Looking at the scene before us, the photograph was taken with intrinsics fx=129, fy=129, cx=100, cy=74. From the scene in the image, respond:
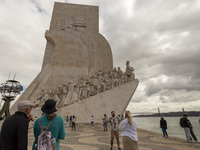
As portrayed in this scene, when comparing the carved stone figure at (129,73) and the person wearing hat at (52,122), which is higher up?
the carved stone figure at (129,73)

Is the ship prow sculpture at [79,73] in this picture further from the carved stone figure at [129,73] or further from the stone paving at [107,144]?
the stone paving at [107,144]

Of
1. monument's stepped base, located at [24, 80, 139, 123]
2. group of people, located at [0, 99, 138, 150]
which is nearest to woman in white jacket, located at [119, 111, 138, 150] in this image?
group of people, located at [0, 99, 138, 150]

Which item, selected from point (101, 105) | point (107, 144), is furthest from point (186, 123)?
point (101, 105)

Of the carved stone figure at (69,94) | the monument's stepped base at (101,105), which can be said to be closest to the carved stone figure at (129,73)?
the monument's stepped base at (101,105)

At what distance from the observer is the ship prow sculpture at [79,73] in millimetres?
9281

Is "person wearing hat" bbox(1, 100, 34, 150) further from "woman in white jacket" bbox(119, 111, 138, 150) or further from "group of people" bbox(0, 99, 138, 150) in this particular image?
"woman in white jacket" bbox(119, 111, 138, 150)

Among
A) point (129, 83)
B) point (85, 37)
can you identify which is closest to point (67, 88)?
point (129, 83)

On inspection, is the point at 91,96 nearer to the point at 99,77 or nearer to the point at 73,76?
the point at 99,77

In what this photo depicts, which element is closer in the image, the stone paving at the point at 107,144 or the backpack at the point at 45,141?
the backpack at the point at 45,141

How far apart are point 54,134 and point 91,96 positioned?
8.41 m

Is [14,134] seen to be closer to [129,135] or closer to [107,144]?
[129,135]

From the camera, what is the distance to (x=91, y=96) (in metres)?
9.45

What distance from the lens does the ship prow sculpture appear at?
928 cm

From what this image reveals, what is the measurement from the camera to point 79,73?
1403 centimetres
